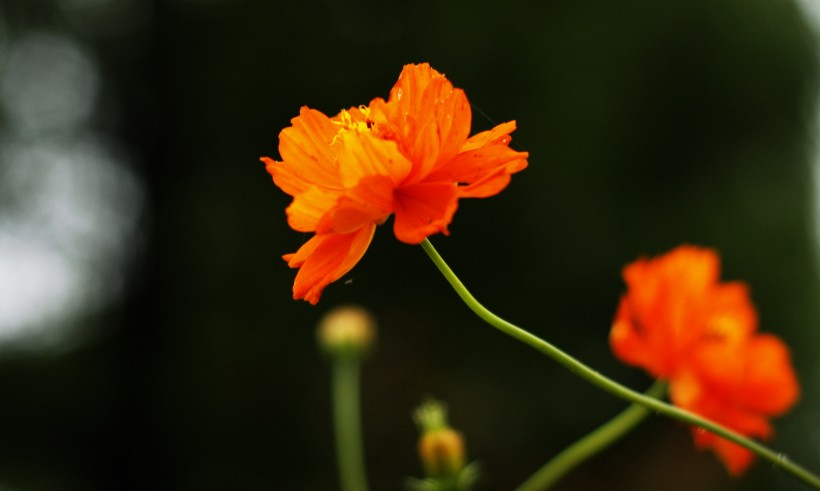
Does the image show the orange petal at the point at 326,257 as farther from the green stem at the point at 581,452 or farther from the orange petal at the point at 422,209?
the green stem at the point at 581,452

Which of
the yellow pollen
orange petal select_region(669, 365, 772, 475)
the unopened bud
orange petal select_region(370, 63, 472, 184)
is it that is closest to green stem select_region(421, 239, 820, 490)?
orange petal select_region(370, 63, 472, 184)

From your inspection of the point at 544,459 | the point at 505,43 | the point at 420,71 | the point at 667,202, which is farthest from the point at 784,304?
the point at 420,71

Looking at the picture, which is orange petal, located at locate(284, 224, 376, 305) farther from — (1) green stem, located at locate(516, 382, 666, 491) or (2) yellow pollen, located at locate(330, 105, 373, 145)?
(1) green stem, located at locate(516, 382, 666, 491)

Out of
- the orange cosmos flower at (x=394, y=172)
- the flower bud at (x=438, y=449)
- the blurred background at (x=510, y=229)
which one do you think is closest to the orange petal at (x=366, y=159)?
the orange cosmos flower at (x=394, y=172)

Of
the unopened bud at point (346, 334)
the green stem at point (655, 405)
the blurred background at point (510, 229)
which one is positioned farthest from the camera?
the blurred background at point (510, 229)

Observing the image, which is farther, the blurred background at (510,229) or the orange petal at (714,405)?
the blurred background at (510,229)

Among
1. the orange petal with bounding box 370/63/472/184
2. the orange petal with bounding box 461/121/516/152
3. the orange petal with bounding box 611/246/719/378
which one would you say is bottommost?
the orange petal with bounding box 611/246/719/378
